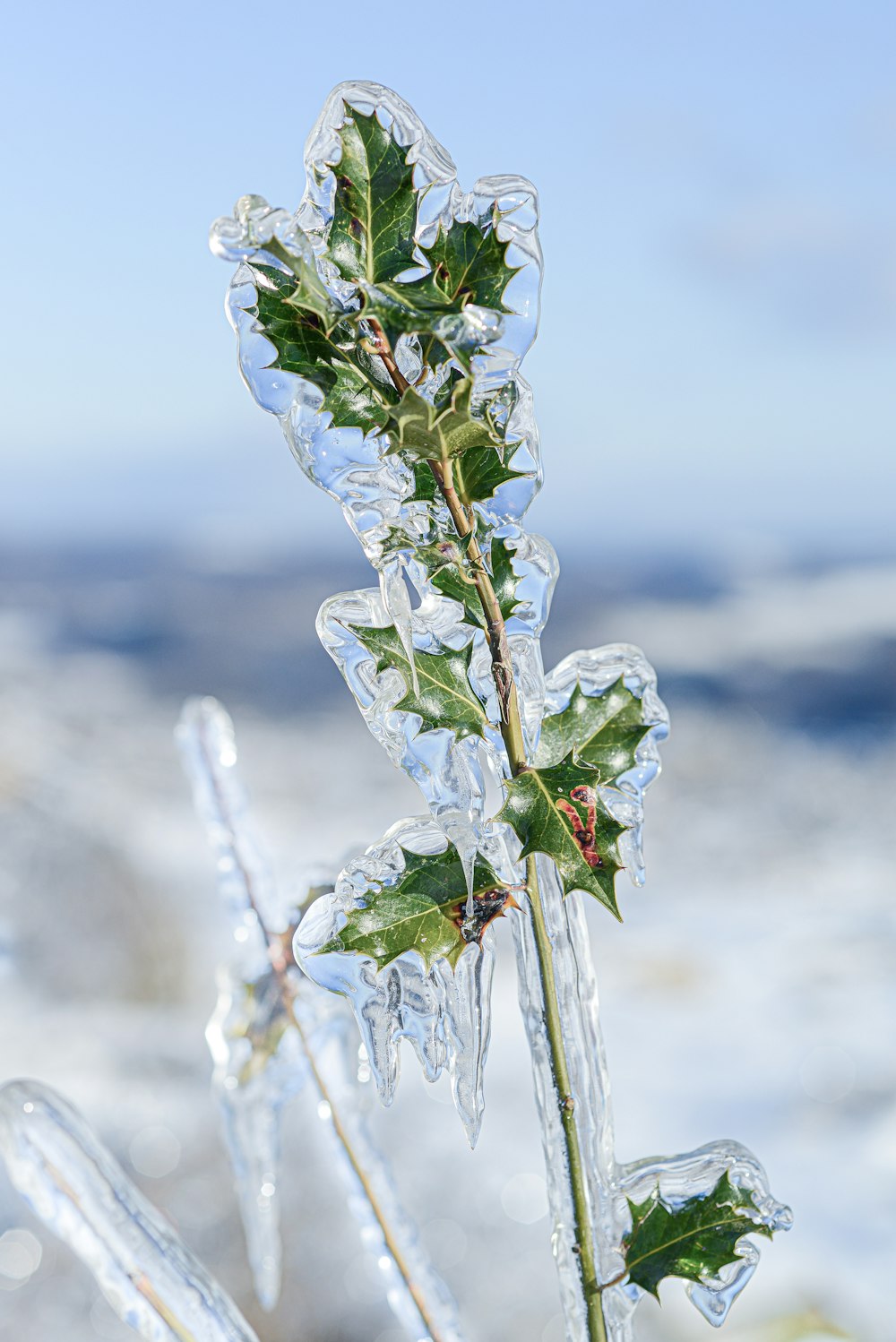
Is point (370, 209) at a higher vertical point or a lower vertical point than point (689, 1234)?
higher

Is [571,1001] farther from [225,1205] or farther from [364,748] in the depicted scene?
[364,748]

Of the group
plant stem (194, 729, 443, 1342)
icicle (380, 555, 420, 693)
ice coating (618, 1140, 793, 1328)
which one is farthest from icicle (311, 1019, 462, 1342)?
icicle (380, 555, 420, 693)

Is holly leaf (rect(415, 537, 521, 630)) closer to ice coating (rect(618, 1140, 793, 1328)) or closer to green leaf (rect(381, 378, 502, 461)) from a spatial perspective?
green leaf (rect(381, 378, 502, 461))

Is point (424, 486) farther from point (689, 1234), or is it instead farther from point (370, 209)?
point (689, 1234)

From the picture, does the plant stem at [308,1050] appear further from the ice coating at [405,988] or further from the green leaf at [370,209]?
the green leaf at [370,209]

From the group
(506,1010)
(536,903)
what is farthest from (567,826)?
(506,1010)

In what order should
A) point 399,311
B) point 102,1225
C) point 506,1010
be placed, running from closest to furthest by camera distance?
point 399,311 < point 102,1225 < point 506,1010

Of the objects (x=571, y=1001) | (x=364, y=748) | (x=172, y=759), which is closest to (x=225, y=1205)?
(x=571, y=1001)

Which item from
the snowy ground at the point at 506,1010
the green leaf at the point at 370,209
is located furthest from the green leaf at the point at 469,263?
Result: the snowy ground at the point at 506,1010
